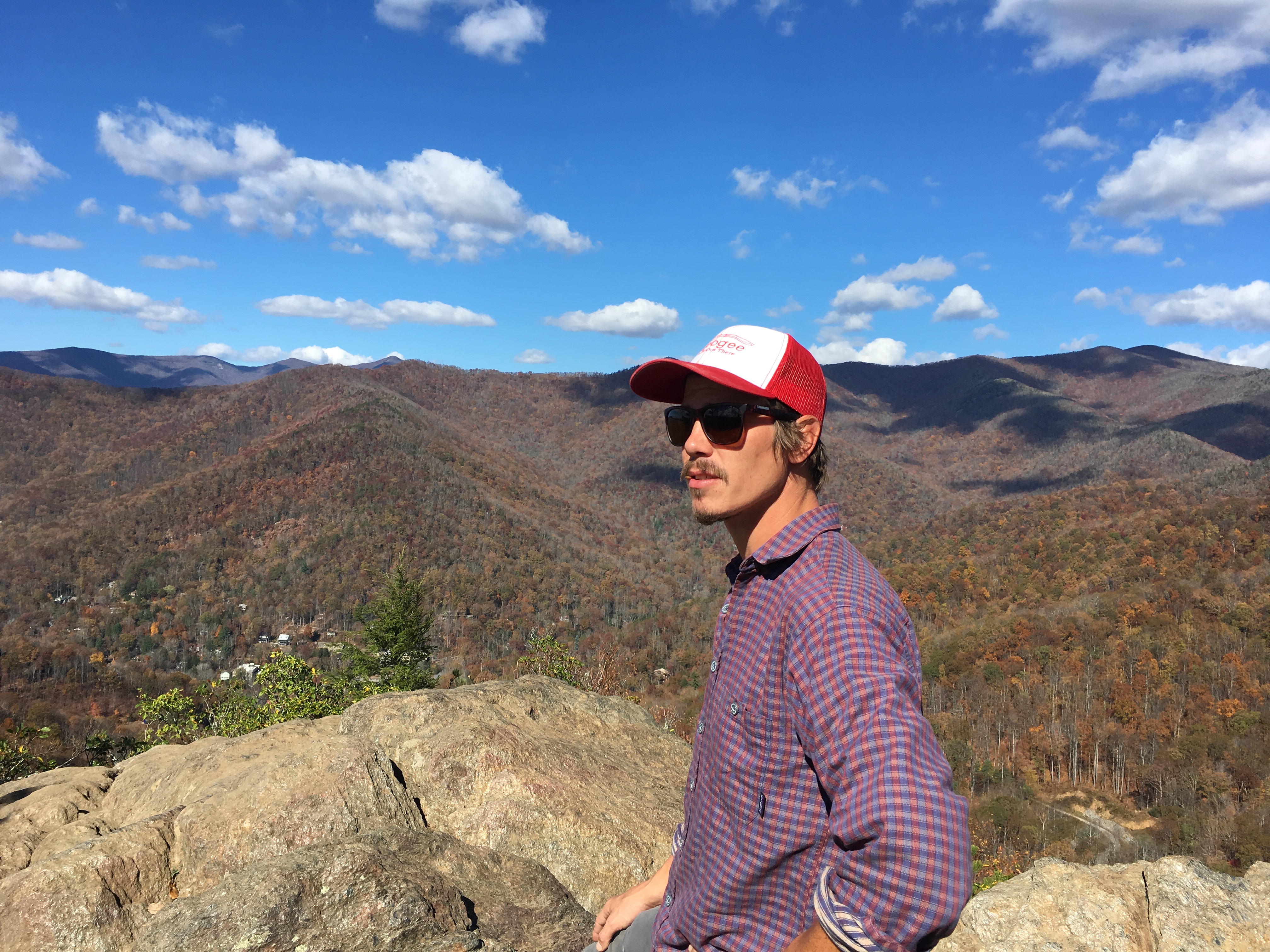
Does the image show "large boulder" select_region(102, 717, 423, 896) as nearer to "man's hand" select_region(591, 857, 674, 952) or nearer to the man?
"man's hand" select_region(591, 857, 674, 952)

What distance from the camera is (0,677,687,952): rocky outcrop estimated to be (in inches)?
155

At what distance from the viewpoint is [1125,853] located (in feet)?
136

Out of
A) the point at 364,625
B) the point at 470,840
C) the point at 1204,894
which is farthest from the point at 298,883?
the point at 364,625

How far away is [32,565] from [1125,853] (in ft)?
337

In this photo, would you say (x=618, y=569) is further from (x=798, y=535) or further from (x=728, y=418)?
(x=798, y=535)

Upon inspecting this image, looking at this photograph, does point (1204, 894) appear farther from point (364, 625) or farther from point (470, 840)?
point (364, 625)

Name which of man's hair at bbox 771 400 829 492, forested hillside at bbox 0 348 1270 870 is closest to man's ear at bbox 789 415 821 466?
man's hair at bbox 771 400 829 492

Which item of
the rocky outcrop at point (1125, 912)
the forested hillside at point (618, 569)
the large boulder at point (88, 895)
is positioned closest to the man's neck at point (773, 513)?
the rocky outcrop at point (1125, 912)

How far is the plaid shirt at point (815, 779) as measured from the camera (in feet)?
4.32

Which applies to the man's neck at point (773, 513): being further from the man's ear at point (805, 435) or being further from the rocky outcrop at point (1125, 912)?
the rocky outcrop at point (1125, 912)

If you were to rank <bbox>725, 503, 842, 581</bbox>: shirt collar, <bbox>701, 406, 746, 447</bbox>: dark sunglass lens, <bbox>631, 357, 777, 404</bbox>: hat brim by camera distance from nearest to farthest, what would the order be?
1. <bbox>725, 503, 842, 581</bbox>: shirt collar
2. <bbox>631, 357, 777, 404</bbox>: hat brim
3. <bbox>701, 406, 746, 447</bbox>: dark sunglass lens

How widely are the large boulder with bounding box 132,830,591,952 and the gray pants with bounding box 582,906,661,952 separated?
5.79ft

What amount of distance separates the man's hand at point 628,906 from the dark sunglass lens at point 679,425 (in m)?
1.41

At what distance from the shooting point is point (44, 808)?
20.8 feet
